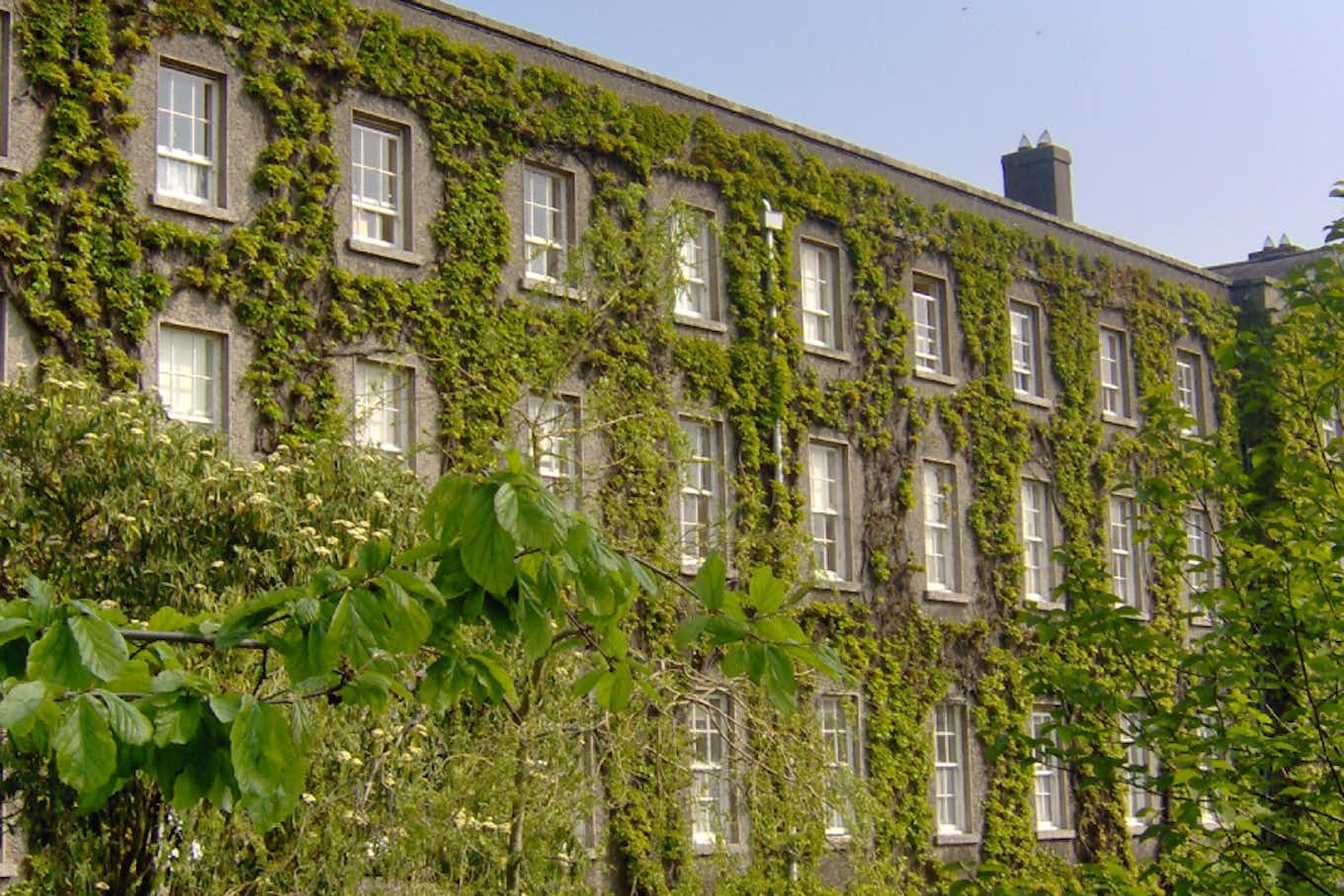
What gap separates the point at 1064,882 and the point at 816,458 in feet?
58.4

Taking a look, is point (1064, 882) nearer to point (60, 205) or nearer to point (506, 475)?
point (506, 475)

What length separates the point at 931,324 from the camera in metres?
31.8

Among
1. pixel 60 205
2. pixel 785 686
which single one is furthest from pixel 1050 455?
pixel 785 686

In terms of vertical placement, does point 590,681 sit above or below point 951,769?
above

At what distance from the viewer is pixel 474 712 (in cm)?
1502

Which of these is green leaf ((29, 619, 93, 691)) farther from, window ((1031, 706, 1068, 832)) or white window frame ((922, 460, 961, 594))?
window ((1031, 706, 1068, 832))

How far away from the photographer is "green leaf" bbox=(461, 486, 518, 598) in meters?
4.18

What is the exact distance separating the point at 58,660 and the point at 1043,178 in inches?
1387

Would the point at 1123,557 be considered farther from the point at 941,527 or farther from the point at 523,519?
the point at 523,519

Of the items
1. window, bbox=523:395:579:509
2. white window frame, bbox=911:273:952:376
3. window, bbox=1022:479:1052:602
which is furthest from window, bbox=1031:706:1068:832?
window, bbox=523:395:579:509

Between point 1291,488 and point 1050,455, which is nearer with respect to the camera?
point 1291,488

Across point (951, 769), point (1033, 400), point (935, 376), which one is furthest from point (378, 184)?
point (1033, 400)

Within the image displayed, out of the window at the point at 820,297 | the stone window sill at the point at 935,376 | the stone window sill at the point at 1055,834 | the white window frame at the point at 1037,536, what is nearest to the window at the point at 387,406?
the window at the point at 820,297

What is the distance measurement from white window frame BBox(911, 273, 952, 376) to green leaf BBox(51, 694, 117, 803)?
91.5ft
